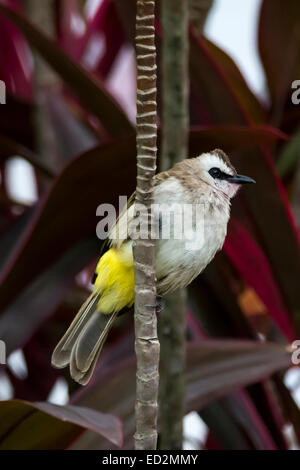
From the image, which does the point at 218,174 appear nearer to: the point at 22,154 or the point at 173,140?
the point at 173,140

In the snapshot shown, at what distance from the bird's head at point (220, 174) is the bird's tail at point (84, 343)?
0.30 metres

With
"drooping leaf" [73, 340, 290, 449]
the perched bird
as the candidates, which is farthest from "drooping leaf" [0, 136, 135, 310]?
"drooping leaf" [73, 340, 290, 449]

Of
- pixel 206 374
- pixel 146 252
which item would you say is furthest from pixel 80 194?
pixel 146 252

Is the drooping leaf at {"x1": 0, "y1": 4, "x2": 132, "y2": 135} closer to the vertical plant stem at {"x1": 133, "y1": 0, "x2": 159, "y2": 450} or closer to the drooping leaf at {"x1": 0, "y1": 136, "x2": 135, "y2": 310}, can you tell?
the drooping leaf at {"x1": 0, "y1": 136, "x2": 135, "y2": 310}

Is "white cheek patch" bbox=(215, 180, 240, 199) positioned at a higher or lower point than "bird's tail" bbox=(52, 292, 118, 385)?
higher

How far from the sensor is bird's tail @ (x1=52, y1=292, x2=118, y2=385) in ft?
5.36

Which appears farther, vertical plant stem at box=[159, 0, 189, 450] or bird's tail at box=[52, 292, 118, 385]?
vertical plant stem at box=[159, 0, 189, 450]

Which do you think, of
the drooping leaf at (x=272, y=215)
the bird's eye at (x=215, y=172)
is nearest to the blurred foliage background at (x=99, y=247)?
the drooping leaf at (x=272, y=215)

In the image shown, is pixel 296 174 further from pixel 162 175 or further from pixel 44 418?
pixel 44 418

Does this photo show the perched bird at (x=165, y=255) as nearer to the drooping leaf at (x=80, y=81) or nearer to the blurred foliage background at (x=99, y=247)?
the blurred foliage background at (x=99, y=247)

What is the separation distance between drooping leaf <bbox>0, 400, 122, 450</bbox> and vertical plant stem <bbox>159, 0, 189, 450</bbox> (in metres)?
0.27

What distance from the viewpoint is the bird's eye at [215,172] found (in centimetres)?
167

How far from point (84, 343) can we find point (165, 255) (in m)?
0.23

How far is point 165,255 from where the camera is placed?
1.59 metres
